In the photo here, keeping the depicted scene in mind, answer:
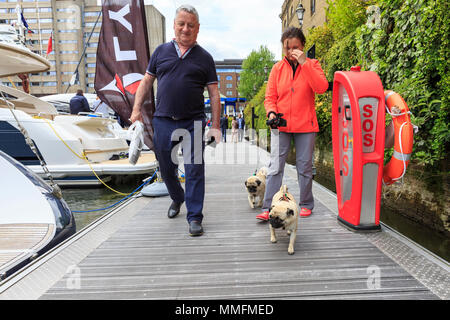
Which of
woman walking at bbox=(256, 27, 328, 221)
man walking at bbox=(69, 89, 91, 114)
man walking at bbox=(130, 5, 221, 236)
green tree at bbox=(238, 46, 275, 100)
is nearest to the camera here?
man walking at bbox=(130, 5, 221, 236)

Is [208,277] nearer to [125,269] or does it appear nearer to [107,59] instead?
[125,269]

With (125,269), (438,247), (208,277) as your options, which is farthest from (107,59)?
(438,247)

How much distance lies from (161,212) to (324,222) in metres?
2.08

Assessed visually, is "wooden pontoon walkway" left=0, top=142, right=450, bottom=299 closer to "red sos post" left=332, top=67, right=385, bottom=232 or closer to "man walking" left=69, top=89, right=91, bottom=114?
"red sos post" left=332, top=67, right=385, bottom=232

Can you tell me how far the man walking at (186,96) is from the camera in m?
2.94

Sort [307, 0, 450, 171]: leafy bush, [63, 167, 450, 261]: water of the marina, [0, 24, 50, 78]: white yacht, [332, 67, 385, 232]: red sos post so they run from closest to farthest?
[332, 67, 385, 232]: red sos post
[307, 0, 450, 171]: leafy bush
[63, 167, 450, 261]: water of the marina
[0, 24, 50, 78]: white yacht

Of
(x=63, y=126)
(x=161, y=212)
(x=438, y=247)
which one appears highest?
(x=63, y=126)

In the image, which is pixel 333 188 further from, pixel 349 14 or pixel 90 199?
pixel 90 199

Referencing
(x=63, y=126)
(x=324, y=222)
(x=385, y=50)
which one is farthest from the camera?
(x=63, y=126)

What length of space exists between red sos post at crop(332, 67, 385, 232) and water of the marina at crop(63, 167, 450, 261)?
1782 mm

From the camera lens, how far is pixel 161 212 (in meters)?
3.83

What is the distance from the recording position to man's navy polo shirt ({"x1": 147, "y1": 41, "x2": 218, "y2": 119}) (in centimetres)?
294

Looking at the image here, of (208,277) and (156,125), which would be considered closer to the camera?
(208,277)

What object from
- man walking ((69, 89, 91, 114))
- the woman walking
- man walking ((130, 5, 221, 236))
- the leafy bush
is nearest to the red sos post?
the woman walking
